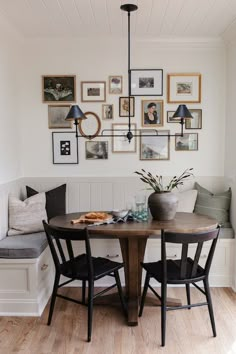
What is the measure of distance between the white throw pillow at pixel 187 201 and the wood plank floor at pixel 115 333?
956mm

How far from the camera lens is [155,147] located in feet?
13.1

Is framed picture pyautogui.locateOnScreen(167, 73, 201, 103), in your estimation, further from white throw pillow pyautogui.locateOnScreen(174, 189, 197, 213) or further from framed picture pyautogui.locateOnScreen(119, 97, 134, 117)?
white throw pillow pyautogui.locateOnScreen(174, 189, 197, 213)

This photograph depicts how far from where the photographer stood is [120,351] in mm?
2420

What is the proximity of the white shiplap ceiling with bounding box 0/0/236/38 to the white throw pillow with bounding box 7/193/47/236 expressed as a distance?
1708 mm

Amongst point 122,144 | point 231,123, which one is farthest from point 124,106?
point 231,123

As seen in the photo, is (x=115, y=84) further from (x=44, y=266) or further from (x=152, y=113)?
(x=44, y=266)

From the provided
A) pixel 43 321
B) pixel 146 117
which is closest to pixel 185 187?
pixel 146 117

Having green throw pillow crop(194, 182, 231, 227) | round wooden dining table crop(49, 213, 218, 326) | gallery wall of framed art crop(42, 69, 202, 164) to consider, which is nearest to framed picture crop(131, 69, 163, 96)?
gallery wall of framed art crop(42, 69, 202, 164)

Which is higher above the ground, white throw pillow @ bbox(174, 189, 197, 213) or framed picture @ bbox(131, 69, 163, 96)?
framed picture @ bbox(131, 69, 163, 96)

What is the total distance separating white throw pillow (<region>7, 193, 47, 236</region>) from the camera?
3408 mm

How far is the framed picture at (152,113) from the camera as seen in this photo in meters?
3.94

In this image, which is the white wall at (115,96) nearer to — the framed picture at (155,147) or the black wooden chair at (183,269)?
the framed picture at (155,147)

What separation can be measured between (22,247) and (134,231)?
984 millimetres

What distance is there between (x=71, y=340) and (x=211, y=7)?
2876 millimetres
